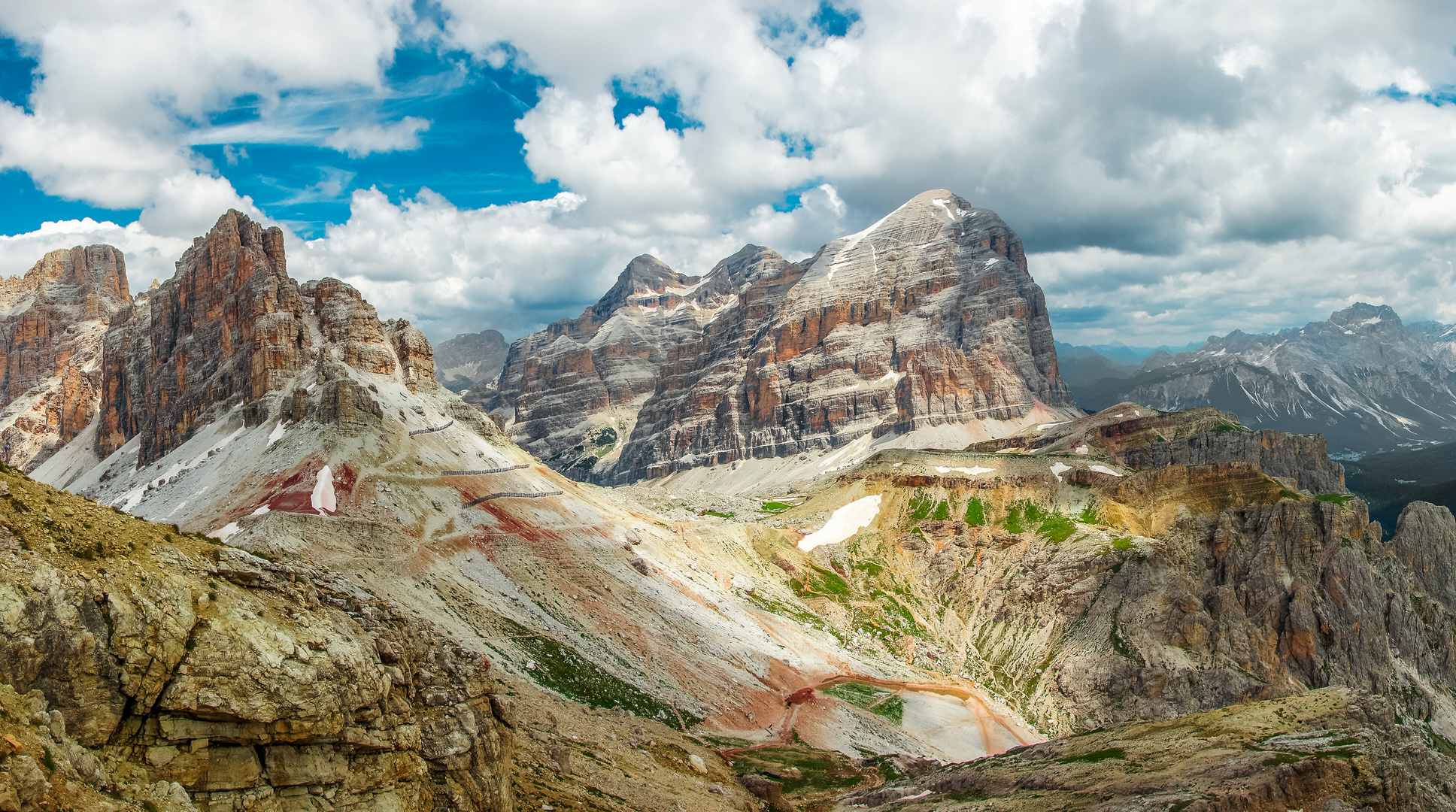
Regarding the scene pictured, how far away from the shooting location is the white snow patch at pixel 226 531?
63719 millimetres

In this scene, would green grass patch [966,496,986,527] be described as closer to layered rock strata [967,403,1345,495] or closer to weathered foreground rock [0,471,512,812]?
layered rock strata [967,403,1345,495]

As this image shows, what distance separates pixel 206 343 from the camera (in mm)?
124125

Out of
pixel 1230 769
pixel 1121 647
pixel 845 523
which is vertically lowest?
pixel 1121 647

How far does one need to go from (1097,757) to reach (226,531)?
2379 inches

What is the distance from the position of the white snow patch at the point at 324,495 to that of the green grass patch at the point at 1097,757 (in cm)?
5660

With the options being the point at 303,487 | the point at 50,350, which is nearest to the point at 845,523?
the point at 303,487

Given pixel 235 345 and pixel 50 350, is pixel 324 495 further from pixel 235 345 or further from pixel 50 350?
pixel 50 350

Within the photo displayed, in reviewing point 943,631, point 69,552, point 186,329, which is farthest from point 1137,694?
point 186,329

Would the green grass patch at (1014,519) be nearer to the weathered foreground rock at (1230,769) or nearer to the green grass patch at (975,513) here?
the green grass patch at (975,513)

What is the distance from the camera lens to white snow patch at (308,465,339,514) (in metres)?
70.2

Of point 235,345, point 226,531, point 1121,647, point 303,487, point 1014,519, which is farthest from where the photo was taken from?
point 235,345

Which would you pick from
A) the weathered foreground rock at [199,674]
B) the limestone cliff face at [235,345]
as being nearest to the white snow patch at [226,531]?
the limestone cliff face at [235,345]

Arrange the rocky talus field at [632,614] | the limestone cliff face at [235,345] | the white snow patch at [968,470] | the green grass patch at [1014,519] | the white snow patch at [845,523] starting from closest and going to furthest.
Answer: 1. the rocky talus field at [632,614]
2. the limestone cliff face at [235,345]
3. the green grass patch at [1014,519]
4. the white snow patch at [845,523]
5. the white snow patch at [968,470]

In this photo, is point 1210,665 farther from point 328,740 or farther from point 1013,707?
point 328,740
